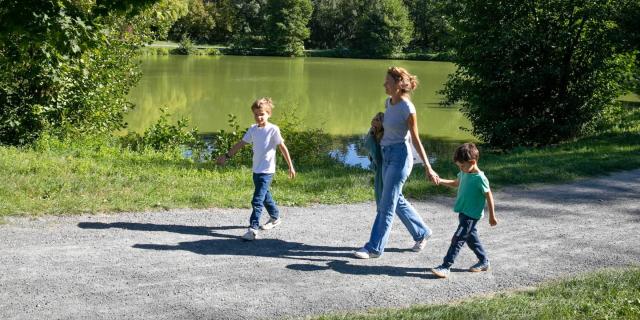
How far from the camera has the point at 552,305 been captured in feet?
16.4

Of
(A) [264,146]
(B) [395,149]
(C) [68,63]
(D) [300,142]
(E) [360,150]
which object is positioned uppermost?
(C) [68,63]

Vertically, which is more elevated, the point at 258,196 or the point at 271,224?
the point at 258,196

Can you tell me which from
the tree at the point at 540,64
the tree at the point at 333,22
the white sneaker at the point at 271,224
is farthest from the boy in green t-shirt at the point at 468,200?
the tree at the point at 333,22

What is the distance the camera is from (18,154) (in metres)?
10.5

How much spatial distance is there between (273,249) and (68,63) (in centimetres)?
782

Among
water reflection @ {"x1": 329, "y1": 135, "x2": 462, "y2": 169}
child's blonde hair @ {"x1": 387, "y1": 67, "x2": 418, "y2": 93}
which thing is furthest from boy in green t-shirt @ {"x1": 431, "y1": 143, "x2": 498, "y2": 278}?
water reflection @ {"x1": 329, "y1": 135, "x2": 462, "y2": 169}

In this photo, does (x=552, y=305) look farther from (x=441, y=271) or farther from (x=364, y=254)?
(x=364, y=254)

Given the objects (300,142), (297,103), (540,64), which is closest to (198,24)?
(297,103)

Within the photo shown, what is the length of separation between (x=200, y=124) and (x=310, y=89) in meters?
11.1

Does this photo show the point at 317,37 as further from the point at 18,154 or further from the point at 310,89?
the point at 18,154

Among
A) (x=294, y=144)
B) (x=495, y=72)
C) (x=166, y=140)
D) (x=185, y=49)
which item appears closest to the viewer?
(x=294, y=144)

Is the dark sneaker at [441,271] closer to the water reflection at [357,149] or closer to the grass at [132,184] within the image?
the grass at [132,184]

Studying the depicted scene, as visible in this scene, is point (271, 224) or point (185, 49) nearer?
point (271, 224)

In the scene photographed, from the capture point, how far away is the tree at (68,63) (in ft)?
27.5
